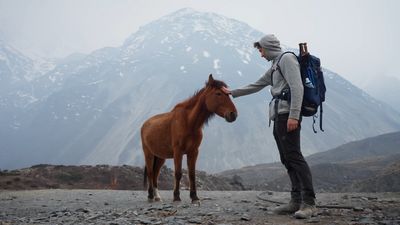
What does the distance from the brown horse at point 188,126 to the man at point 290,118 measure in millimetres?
1648

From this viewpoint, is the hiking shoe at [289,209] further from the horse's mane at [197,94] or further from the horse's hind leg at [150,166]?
the horse's hind leg at [150,166]

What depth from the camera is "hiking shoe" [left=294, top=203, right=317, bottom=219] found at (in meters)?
6.37

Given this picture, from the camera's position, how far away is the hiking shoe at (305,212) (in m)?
6.37

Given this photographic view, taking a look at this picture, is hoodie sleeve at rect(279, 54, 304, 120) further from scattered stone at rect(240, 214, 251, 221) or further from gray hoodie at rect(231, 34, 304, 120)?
scattered stone at rect(240, 214, 251, 221)

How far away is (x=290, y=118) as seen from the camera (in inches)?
255

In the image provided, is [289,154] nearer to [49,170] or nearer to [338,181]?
[49,170]

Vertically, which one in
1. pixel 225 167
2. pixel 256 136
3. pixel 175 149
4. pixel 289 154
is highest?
pixel 256 136

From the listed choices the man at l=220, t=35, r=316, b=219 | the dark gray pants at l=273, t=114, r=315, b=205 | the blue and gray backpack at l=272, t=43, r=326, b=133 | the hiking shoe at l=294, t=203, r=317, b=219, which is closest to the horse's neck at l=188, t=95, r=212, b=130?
the man at l=220, t=35, r=316, b=219

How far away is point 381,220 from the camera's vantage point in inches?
242

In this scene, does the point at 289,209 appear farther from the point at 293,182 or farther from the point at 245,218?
the point at 245,218

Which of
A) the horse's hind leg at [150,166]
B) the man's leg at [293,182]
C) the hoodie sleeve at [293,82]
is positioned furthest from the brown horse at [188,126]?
the hoodie sleeve at [293,82]

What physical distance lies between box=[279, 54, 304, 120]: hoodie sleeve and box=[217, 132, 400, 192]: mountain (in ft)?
97.4

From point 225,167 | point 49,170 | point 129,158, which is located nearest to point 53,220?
point 49,170

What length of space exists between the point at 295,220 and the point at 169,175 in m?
25.9
